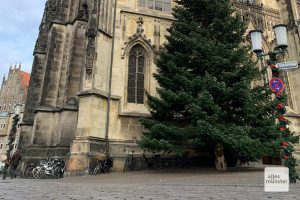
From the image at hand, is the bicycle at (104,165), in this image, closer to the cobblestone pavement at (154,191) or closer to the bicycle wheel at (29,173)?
the bicycle wheel at (29,173)

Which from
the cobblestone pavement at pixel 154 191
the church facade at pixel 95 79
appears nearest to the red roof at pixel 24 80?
the church facade at pixel 95 79

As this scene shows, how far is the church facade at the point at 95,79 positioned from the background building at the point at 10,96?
38.3 metres

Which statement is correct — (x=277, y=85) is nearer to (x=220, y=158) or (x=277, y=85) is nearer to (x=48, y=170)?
(x=220, y=158)

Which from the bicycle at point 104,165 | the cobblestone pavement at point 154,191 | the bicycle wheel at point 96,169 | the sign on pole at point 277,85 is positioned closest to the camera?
the cobblestone pavement at point 154,191

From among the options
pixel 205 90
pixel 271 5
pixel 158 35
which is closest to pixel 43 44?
pixel 158 35

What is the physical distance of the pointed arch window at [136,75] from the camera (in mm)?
16406

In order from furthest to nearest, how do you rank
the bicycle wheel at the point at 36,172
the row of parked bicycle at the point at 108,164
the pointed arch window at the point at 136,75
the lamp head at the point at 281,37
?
1. the pointed arch window at the point at 136,75
2. the bicycle wheel at the point at 36,172
3. the row of parked bicycle at the point at 108,164
4. the lamp head at the point at 281,37

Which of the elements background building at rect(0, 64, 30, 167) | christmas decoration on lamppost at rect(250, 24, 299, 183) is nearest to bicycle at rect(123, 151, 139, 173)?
christmas decoration on lamppost at rect(250, 24, 299, 183)

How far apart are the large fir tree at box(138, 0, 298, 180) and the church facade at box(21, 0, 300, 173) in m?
2.72

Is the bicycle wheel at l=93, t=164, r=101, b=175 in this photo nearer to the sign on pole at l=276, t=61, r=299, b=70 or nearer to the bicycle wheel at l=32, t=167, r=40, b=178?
the bicycle wheel at l=32, t=167, r=40, b=178

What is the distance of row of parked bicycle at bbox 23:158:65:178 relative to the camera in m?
13.6

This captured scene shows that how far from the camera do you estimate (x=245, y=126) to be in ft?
37.9

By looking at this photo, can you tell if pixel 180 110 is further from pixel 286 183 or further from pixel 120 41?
pixel 286 183

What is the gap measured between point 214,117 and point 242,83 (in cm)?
189
